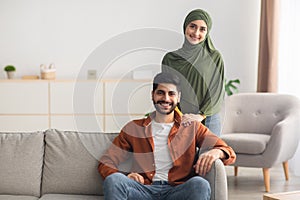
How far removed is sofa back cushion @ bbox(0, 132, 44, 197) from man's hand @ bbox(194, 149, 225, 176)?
0.91 metres

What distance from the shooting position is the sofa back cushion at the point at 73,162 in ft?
10.1

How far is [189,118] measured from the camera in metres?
3.09

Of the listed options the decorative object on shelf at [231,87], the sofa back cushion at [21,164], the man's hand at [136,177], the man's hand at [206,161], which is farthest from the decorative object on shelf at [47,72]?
the man's hand at [206,161]

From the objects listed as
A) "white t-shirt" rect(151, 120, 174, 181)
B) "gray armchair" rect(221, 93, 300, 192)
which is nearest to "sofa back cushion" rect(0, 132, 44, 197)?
"white t-shirt" rect(151, 120, 174, 181)

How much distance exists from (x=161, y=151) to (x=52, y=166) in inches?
24.6

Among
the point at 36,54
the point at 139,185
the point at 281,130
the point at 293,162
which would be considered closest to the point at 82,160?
the point at 139,185

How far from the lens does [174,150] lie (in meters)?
2.99

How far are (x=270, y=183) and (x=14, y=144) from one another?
2.63 m

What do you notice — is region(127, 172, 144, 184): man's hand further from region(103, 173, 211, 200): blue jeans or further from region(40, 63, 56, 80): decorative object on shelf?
region(40, 63, 56, 80): decorative object on shelf

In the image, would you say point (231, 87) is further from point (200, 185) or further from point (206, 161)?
point (200, 185)

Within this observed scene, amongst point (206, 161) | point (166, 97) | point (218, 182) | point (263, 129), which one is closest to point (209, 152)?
point (206, 161)

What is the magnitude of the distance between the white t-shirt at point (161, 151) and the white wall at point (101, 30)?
3.08 m

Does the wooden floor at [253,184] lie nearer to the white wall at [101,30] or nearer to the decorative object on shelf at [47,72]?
the white wall at [101,30]

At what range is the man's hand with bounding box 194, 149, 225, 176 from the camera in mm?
2850
